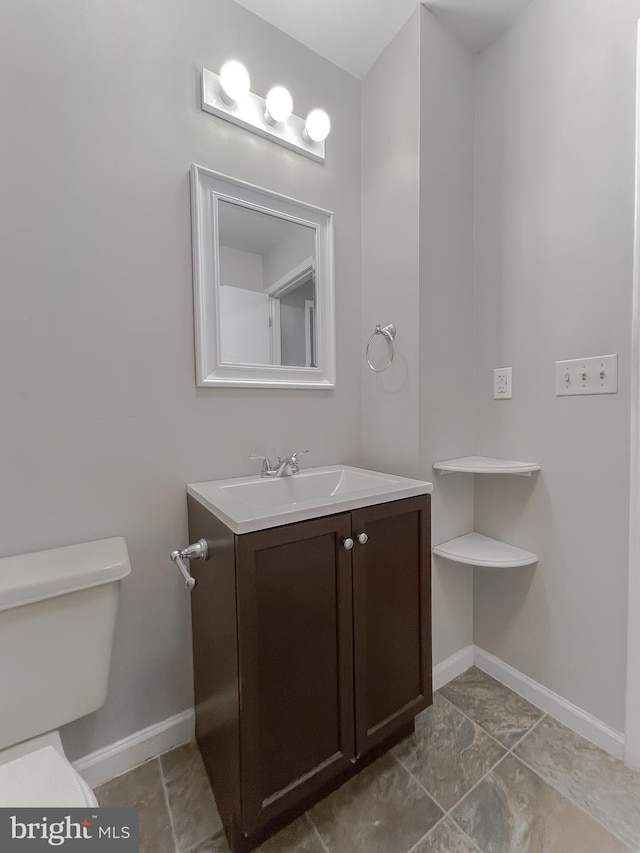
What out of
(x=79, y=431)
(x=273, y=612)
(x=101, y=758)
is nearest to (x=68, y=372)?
(x=79, y=431)

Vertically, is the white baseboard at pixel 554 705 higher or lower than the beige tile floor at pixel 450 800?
higher

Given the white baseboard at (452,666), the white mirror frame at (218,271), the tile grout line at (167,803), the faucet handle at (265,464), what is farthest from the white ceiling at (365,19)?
the tile grout line at (167,803)

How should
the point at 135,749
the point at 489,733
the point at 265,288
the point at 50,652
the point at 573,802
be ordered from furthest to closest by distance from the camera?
the point at 265,288 → the point at 489,733 → the point at 135,749 → the point at 573,802 → the point at 50,652

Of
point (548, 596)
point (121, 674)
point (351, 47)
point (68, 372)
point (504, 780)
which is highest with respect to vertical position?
point (351, 47)

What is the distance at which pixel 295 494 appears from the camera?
133cm

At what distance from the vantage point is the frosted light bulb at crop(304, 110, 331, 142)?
1377mm

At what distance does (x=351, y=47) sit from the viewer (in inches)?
57.0

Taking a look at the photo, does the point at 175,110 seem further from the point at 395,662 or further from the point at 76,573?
the point at 395,662

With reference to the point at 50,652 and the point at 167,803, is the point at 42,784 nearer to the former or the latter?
the point at 50,652

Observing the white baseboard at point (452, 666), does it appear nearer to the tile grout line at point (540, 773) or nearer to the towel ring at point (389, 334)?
the tile grout line at point (540, 773)

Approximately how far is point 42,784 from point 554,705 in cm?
157

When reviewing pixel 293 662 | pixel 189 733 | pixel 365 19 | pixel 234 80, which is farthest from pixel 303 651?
pixel 365 19

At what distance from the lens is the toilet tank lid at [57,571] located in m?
0.83

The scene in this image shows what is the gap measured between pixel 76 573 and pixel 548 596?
155 centimetres
